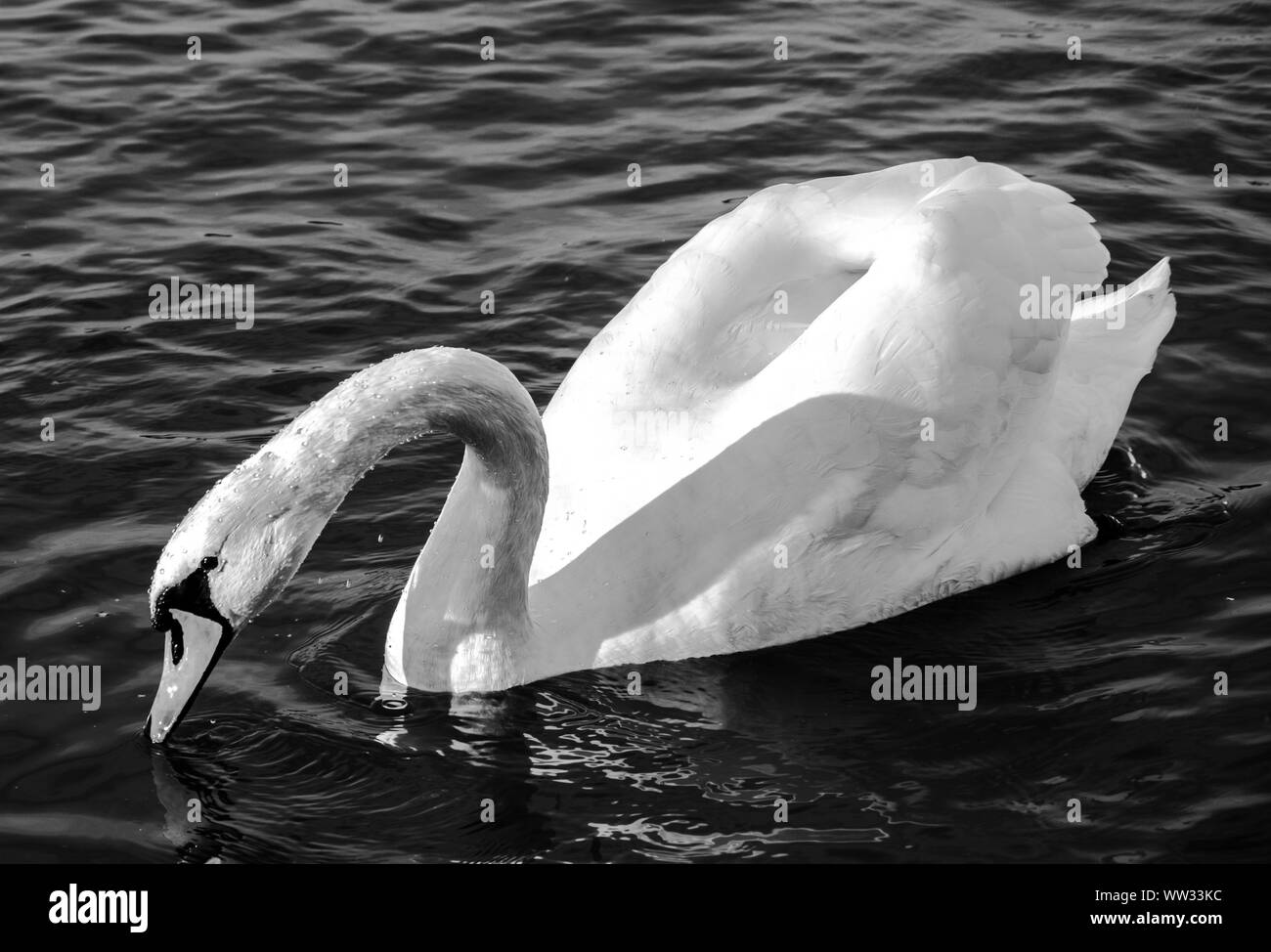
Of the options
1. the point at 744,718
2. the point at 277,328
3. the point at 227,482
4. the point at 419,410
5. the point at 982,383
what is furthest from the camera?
the point at 277,328

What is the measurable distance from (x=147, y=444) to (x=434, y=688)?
255cm

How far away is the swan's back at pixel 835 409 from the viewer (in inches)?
309

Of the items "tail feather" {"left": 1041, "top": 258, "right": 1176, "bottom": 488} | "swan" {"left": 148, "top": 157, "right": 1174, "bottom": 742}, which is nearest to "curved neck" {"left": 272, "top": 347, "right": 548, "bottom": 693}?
"swan" {"left": 148, "top": 157, "right": 1174, "bottom": 742}

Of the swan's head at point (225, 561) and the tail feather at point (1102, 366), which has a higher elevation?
the tail feather at point (1102, 366)

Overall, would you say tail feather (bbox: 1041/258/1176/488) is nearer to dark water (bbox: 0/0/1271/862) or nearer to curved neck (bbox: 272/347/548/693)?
dark water (bbox: 0/0/1271/862)

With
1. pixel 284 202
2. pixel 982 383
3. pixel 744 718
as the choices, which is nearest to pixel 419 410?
pixel 744 718

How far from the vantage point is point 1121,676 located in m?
7.78

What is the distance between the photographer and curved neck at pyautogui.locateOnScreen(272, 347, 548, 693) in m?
7.00

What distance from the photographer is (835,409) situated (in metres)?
7.87

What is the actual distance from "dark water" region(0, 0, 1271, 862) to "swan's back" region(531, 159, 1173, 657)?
0.35 metres

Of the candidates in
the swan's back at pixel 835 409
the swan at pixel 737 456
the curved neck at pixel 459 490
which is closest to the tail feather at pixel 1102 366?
the swan's back at pixel 835 409

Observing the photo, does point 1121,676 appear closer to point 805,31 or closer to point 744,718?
point 744,718

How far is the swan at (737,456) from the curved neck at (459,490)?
10 millimetres

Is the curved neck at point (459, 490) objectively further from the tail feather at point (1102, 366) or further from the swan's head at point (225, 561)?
the tail feather at point (1102, 366)
